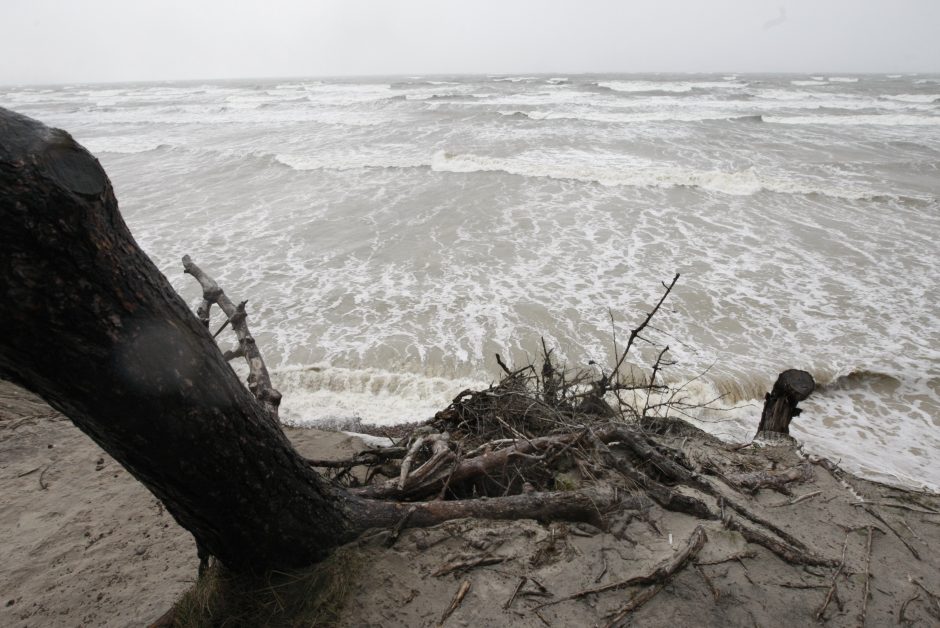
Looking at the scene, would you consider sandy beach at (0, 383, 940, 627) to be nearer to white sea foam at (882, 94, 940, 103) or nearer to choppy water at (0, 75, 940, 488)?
choppy water at (0, 75, 940, 488)

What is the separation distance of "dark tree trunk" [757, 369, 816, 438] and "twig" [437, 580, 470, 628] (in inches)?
125

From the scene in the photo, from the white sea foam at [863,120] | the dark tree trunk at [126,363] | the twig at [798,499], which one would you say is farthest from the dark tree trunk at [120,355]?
the white sea foam at [863,120]

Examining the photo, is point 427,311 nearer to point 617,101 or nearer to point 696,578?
point 696,578

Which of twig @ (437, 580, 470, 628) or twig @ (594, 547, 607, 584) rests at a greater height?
twig @ (437, 580, 470, 628)

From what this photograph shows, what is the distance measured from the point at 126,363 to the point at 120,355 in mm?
26

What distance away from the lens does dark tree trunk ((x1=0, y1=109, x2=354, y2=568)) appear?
101cm

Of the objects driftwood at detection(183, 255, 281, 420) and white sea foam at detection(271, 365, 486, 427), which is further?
white sea foam at detection(271, 365, 486, 427)

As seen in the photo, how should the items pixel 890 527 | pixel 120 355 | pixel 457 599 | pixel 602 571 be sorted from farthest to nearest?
pixel 890 527, pixel 602 571, pixel 457 599, pixel 120 355

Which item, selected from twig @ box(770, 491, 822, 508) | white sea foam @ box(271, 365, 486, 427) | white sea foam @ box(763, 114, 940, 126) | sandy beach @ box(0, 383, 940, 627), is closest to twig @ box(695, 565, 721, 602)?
sandy beach @ box(0, 383, 940, 627)

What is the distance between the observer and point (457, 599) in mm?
2117

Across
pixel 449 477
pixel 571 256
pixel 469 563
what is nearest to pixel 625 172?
pixel 571 256

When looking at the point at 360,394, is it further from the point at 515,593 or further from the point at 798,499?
the point at 798,499

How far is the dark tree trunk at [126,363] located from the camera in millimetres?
1012

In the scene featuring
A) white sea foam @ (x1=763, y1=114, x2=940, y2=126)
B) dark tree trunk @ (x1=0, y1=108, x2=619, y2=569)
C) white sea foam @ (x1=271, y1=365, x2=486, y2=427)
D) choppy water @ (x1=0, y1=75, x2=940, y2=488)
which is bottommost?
white sea foam @ (x1=271, y1=365, x2=486, y2=427)
